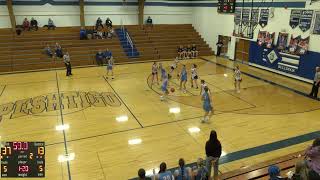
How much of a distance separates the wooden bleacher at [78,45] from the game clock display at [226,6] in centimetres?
425

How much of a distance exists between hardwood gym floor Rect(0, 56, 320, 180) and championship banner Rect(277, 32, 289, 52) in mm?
2049

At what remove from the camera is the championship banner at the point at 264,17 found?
61.7 ft

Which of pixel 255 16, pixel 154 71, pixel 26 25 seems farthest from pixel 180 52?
pixel 26 25

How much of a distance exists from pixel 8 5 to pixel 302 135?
22.1m

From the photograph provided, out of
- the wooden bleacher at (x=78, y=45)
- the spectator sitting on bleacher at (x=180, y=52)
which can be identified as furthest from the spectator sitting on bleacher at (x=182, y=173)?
the spectator sitting on bleacher at (x=180, y=52)

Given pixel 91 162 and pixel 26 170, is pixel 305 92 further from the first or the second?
pixel 26 170

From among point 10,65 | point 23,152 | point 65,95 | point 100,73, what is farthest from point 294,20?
point 10,65

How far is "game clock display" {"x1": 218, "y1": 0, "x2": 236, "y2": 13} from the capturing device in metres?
21.4

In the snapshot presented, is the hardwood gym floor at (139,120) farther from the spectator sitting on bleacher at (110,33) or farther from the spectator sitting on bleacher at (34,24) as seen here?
the spectator sitting on bleacher at (110,33)

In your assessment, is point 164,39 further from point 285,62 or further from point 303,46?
point 303,46

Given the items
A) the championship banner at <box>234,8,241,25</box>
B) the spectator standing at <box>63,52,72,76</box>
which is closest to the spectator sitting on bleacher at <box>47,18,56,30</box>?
the spectator standing at <box>63,52,72,76</box>

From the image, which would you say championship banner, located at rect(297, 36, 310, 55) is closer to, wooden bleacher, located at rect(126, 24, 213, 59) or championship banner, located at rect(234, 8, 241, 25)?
championship banner, located at rect(234, 8, 241, 25)

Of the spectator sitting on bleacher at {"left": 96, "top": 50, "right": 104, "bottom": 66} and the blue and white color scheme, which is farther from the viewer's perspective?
the spectator sitting on bleacher at {"left": 96, "top": 50, "right": 104, "bottom": 66}

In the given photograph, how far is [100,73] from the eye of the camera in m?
18.8
